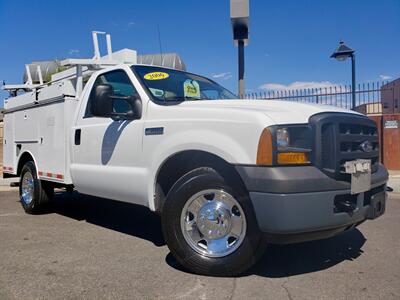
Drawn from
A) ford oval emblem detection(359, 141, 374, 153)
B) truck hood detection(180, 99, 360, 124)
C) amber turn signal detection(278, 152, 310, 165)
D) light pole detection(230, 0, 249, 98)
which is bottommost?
amber turn signal detection(278, 152, 310, 165)

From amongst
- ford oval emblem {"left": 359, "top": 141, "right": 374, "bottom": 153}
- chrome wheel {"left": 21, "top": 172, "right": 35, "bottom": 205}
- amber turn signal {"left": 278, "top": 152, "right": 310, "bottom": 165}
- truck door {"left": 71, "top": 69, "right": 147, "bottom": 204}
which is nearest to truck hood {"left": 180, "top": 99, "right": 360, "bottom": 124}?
amber turn signal {"left": 278, "top": 152, "right": 310, "bottom": 165}

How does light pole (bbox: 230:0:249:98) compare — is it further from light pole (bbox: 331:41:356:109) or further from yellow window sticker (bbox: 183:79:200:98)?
yellow window sticker (bbox: 183:79:200:98)

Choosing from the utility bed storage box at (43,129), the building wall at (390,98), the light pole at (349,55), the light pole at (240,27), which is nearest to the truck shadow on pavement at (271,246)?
the utility bed storage box at (43,129)

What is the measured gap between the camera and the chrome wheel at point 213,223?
143 inches

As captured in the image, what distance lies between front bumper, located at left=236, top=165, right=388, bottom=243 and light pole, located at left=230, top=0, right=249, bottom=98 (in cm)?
662

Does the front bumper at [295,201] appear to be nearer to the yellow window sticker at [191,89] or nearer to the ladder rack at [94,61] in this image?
the yellow window sticker at [191,89]

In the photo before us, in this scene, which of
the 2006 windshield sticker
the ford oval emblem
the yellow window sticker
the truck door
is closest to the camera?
the ford oval emblem

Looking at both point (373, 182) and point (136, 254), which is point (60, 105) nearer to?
point (136, 254)

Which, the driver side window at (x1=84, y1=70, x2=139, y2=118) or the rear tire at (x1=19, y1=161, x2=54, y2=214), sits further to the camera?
the rear tire at (x1=19, y1=161, x2=54, y2=214)

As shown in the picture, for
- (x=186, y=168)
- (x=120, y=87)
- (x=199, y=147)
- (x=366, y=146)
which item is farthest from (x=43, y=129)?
(x=366, y=146)

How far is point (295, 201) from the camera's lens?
3.24m

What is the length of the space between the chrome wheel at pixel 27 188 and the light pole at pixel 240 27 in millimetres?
5065

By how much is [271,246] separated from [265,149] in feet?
5.74

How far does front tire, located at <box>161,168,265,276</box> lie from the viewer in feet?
11.6
